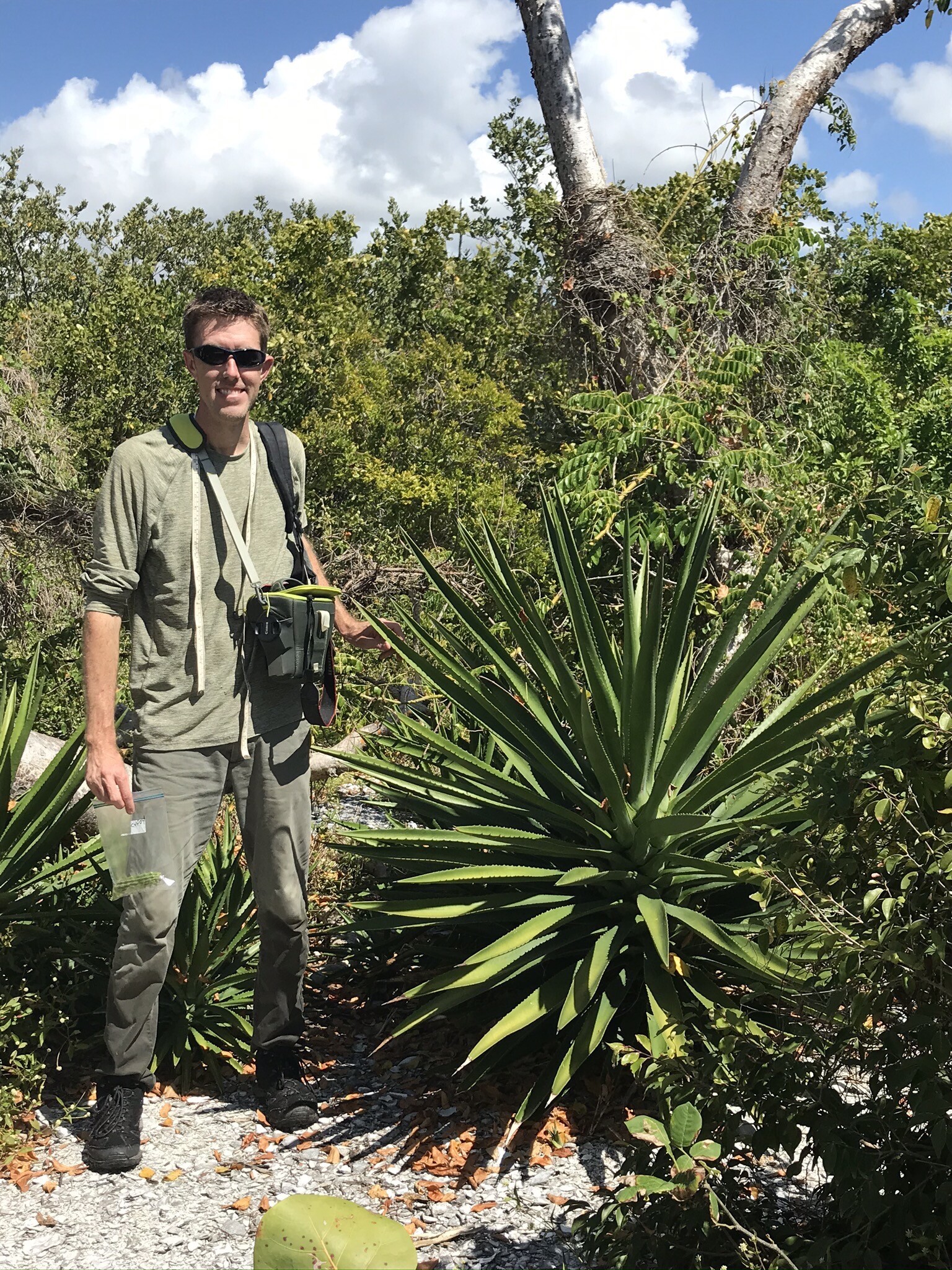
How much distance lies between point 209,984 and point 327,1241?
1.71m

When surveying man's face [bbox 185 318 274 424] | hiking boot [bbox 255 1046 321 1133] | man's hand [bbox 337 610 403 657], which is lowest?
hiking boot [bbox 255 1046 321 1133]

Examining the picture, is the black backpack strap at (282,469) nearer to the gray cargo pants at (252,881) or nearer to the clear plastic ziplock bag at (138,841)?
the gray cargo pants at (252,881)

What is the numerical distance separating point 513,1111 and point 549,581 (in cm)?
379

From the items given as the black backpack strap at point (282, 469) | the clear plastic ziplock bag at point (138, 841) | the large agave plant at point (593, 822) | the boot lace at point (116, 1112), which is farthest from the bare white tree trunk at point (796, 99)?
the boot lace at point (116, 1112)

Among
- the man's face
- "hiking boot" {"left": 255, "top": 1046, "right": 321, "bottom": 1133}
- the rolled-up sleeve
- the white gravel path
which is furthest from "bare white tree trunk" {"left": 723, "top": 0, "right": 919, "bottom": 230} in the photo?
the white gravel path

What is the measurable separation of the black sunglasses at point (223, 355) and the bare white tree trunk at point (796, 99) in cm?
447

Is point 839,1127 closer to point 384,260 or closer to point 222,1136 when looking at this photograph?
point 222,1136

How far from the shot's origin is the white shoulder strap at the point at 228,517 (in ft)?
10.1

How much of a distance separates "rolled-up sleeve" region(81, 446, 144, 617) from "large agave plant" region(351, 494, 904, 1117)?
0.86 m

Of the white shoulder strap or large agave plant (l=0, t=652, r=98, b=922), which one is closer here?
the white shoulder strap

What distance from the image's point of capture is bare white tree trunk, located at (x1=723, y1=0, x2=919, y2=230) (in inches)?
267

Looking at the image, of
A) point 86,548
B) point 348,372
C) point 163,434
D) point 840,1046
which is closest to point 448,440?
point 348,372

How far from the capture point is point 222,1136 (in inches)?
121

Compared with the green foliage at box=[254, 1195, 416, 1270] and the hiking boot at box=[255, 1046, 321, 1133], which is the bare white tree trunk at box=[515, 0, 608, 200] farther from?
the green foliage at box=[254, 1195, 416, 1270]
